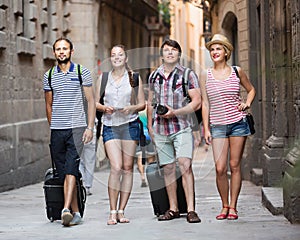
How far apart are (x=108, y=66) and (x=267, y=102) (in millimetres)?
11479

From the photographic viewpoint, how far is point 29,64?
1692 centimetres

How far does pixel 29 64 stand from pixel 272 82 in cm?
887

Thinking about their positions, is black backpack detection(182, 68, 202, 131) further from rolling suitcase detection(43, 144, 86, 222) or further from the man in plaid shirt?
rolling suitcase detection(43, 144, 86, 222)

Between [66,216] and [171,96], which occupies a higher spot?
[171,96]

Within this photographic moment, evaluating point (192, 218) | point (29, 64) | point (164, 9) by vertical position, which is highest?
point (164, 9)

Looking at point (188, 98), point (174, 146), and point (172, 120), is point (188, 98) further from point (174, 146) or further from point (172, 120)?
point (174, 146)

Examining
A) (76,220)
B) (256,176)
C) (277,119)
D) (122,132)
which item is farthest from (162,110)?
(256,176)

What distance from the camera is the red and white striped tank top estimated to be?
9.05 metres

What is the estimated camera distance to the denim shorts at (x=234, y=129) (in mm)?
9086

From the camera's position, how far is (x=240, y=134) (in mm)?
9086

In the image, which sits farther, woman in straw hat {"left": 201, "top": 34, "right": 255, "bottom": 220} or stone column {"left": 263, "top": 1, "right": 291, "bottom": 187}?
stone column {"left": 263, "top": 1, "right": 291, "bottom": 187}

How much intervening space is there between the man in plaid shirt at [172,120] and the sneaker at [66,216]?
0.96 meters

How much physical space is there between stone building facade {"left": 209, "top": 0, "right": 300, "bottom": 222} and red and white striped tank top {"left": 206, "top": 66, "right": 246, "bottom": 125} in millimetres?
307

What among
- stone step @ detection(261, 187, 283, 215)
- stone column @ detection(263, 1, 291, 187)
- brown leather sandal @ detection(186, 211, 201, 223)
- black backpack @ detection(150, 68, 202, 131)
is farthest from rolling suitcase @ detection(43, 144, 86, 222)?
stone column @ detection(263, 1, 291, 187)
